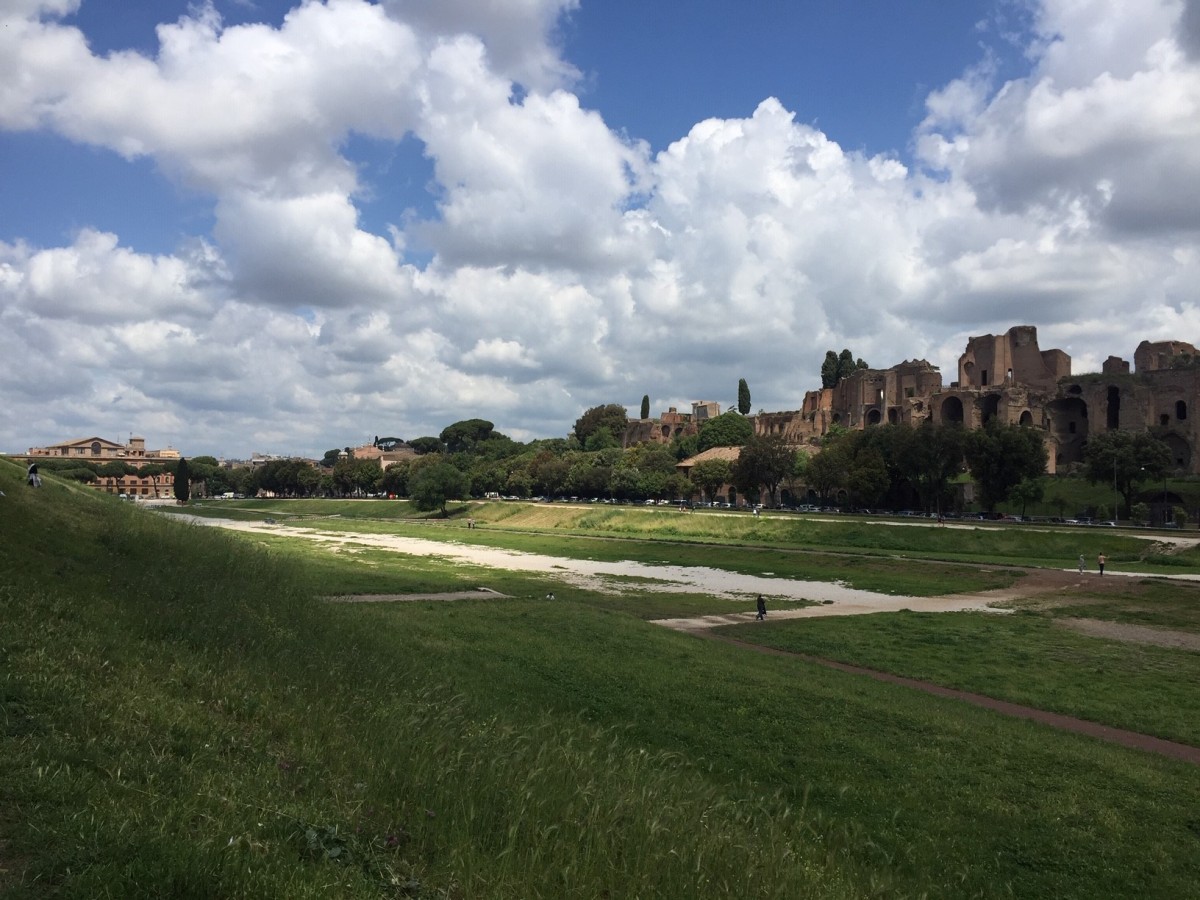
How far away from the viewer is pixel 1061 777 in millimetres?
10844

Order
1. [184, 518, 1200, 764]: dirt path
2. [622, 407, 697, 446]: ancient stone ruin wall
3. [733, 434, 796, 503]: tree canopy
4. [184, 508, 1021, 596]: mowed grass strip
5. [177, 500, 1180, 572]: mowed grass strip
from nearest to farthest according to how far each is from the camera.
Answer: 1. [184, 518, 1200, 764]: dirt path
2. [184, 508, 1021, 596]: mowed grass strip
3. [177, 500, 1180, 572]: mowed grass strip
4. [733, 434, 796, 503]: tree canopy
5. [622, 407, 697, 446]: ancient stone ruin wall

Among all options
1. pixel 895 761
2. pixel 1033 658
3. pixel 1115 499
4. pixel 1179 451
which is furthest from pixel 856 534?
pixel 895 761

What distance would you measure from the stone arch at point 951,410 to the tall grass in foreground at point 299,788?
88.8m

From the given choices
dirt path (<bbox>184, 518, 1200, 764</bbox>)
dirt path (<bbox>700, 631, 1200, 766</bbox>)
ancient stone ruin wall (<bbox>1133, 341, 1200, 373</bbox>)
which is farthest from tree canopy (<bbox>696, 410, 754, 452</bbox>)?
dirt path (<bbox>700, 631, 1200, 766</bbox>)

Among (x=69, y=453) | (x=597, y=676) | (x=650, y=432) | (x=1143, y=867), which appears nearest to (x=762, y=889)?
(x=1143, y=867)

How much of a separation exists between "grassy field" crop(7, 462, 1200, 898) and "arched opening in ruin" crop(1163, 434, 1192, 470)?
70.1 meters

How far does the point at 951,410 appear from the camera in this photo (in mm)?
91625

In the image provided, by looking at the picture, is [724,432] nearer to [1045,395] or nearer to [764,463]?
[764,463]

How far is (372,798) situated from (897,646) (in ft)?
60.8

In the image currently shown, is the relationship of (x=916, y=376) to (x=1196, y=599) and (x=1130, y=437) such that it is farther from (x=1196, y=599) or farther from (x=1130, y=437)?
(x=1196, y=599)

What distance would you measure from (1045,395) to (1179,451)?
585 inches

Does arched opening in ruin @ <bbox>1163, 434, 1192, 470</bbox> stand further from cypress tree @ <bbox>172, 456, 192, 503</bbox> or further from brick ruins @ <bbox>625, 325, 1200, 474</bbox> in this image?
cypress tree @ <bbox>172, 456, 192, 503</bbox>

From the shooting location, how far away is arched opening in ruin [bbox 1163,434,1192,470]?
72312 millimetres

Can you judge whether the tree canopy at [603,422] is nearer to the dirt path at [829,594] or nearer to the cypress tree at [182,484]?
the cypress tree at [182,484]
